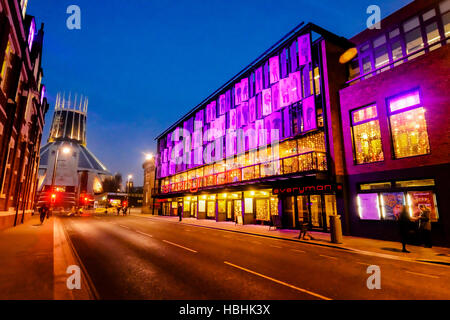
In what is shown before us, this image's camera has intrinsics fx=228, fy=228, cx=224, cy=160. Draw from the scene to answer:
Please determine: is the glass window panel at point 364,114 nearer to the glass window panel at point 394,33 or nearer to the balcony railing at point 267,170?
the balcony railing at point 267,170

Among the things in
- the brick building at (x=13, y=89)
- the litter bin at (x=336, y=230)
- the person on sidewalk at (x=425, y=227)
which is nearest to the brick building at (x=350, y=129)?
the person on sidewalk at (x=425, y=227)

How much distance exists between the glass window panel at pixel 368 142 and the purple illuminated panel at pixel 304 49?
23.0ft

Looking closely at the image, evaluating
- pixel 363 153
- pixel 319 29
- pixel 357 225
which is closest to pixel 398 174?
pixel 363 153

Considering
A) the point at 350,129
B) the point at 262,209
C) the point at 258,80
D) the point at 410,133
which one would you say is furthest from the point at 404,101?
the point at 262,209

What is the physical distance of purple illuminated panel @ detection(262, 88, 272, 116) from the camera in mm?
22409

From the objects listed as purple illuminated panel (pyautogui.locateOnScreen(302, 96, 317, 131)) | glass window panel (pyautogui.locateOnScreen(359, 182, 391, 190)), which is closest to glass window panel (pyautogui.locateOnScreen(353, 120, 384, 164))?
glass window panel (pyautogui.locateOnScreen(359, 182, 391, 190))

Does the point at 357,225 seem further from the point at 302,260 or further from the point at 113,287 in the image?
the point at 113,287

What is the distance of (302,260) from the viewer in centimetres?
839

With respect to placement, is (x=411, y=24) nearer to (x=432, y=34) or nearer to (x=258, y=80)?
(x=432, y=34)

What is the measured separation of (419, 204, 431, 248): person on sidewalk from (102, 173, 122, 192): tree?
451ft

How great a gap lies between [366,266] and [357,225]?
324 inches

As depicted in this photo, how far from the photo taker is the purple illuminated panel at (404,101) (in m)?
13.3

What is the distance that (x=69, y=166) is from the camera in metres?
113

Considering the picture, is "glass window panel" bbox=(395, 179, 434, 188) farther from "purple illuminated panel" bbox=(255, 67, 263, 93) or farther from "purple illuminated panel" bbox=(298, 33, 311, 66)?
"purple illuminated panel" bbox=(255, 67, 263, 93)
